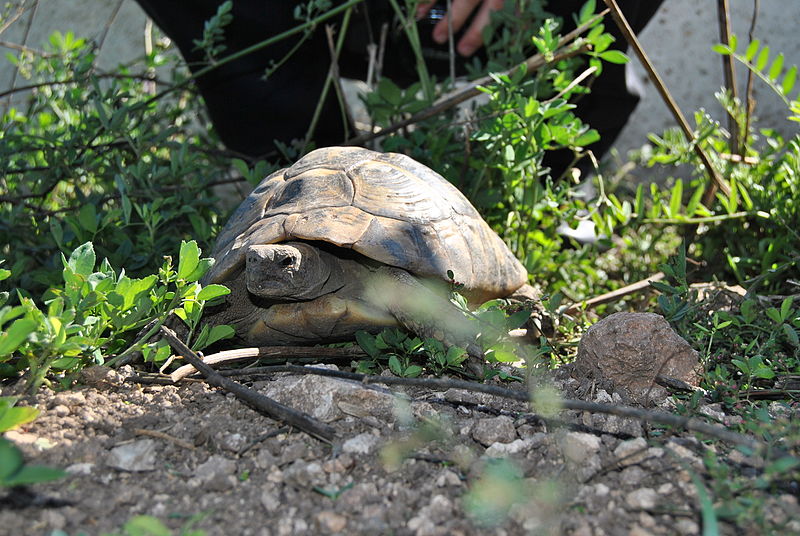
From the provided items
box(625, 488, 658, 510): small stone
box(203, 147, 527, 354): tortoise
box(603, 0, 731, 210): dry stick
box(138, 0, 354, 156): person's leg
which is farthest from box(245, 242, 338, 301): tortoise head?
box(138, 0, 354, 156): person's leg

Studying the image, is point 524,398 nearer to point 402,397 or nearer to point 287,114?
point 402,397

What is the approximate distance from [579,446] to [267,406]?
73 cm

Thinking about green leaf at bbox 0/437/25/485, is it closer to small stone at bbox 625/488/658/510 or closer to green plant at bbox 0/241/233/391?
green plant at bbox 0/241/233/391

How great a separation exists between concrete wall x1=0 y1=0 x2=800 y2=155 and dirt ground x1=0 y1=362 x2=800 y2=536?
149 inches

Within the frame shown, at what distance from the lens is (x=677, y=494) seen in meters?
1.44

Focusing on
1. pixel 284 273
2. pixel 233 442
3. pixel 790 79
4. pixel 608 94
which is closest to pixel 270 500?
pixel 233 442

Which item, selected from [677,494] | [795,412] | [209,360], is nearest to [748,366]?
[795,412]

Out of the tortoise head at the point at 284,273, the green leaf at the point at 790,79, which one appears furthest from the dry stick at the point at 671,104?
the tortoise head at the point at 284,273

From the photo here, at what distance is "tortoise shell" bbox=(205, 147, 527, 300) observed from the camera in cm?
238

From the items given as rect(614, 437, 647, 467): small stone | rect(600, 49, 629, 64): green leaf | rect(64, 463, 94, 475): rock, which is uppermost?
rect(600, 49, 629, 64): green leaf

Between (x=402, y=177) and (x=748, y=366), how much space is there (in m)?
1.28

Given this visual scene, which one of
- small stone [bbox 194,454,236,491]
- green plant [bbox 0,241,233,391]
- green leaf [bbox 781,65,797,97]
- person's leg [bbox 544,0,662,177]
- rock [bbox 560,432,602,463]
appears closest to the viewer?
small stone [bbox 194,454,236,491]

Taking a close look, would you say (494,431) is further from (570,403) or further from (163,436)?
(163,436)

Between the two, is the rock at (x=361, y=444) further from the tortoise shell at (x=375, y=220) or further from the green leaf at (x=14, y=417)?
the tortoise shell at (x=375, y=220)
